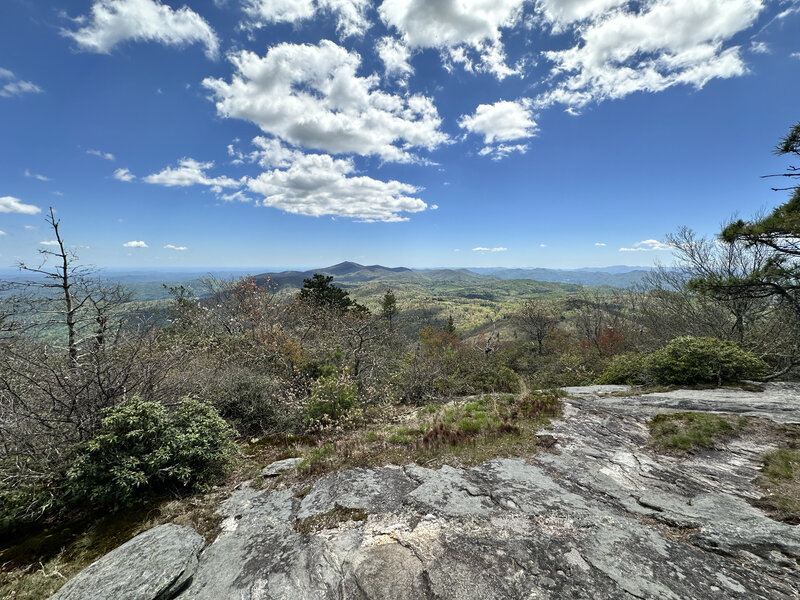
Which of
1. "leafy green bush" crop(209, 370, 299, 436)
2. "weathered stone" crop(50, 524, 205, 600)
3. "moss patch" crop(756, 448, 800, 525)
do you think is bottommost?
"leafy green bush" crop(209, 370, 299, 436)

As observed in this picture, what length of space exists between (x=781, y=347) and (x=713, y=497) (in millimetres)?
12008

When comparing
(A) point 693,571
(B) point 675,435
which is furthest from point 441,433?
(B) point 675,435

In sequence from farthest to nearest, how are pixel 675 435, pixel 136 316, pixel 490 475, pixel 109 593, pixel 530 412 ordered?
pixel 136 316 → pixel 530 412 → pixel 675 435 → pixel 490 475 → pixel 109 593

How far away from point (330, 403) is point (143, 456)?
15.0 ft

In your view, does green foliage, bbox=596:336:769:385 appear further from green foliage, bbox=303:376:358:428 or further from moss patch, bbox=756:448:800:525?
green foliage, bbox=303:376:358:428

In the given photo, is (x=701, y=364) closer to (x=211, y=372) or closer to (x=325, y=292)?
(x=211, y=372)

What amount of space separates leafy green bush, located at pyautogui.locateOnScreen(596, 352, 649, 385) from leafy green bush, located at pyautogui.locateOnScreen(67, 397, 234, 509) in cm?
1382

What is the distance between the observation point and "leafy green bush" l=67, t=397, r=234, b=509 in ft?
15.7

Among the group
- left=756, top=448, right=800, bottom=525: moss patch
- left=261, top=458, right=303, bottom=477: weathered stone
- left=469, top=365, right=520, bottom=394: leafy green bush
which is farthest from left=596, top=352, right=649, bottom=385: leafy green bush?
left=261, top=458, right=303, bottom=477: weathered stone

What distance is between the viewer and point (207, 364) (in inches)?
458

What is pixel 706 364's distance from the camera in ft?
32.6

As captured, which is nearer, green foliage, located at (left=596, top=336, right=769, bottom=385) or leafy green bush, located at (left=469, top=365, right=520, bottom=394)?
green foliage, located at (left=596, top=336, right=769, bottom=385)

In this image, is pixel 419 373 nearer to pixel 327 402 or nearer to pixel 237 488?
pixel 327 402

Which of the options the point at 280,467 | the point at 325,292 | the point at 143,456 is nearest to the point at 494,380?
the point at 280,467
